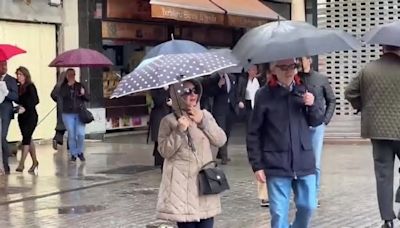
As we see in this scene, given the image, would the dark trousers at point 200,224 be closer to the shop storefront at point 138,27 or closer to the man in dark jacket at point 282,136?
the man in dark jacket at point 282,136

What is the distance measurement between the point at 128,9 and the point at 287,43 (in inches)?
623

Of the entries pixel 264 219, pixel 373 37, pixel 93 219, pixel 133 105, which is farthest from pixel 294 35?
pixel 133 105

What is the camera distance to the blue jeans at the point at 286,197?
6238 mm

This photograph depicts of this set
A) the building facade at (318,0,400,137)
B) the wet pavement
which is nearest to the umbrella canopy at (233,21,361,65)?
the wet pavement

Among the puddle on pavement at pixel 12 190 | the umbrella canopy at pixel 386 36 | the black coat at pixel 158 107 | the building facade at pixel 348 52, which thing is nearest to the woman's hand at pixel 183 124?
the umbrella canopy at pixel 386 36

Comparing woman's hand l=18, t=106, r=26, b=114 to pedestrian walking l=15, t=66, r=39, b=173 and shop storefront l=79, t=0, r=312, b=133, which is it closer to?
pedestrian walking l=15, t=66, r=39, b=173

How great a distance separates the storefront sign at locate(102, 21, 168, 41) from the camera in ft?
68.7

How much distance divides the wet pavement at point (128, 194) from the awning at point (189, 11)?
15.1 ft

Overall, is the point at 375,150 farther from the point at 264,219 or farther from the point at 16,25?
the point at 16,25

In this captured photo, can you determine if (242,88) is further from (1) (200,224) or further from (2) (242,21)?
(2) (242,21)

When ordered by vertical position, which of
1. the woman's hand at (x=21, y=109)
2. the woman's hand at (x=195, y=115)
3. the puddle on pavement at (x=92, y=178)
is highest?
the woman's hand at (x=195, y=115)

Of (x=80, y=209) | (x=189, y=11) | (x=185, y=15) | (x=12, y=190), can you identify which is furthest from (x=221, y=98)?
(x=189, y=11)

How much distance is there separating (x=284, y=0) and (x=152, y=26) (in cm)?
766

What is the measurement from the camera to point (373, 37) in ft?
24.6
